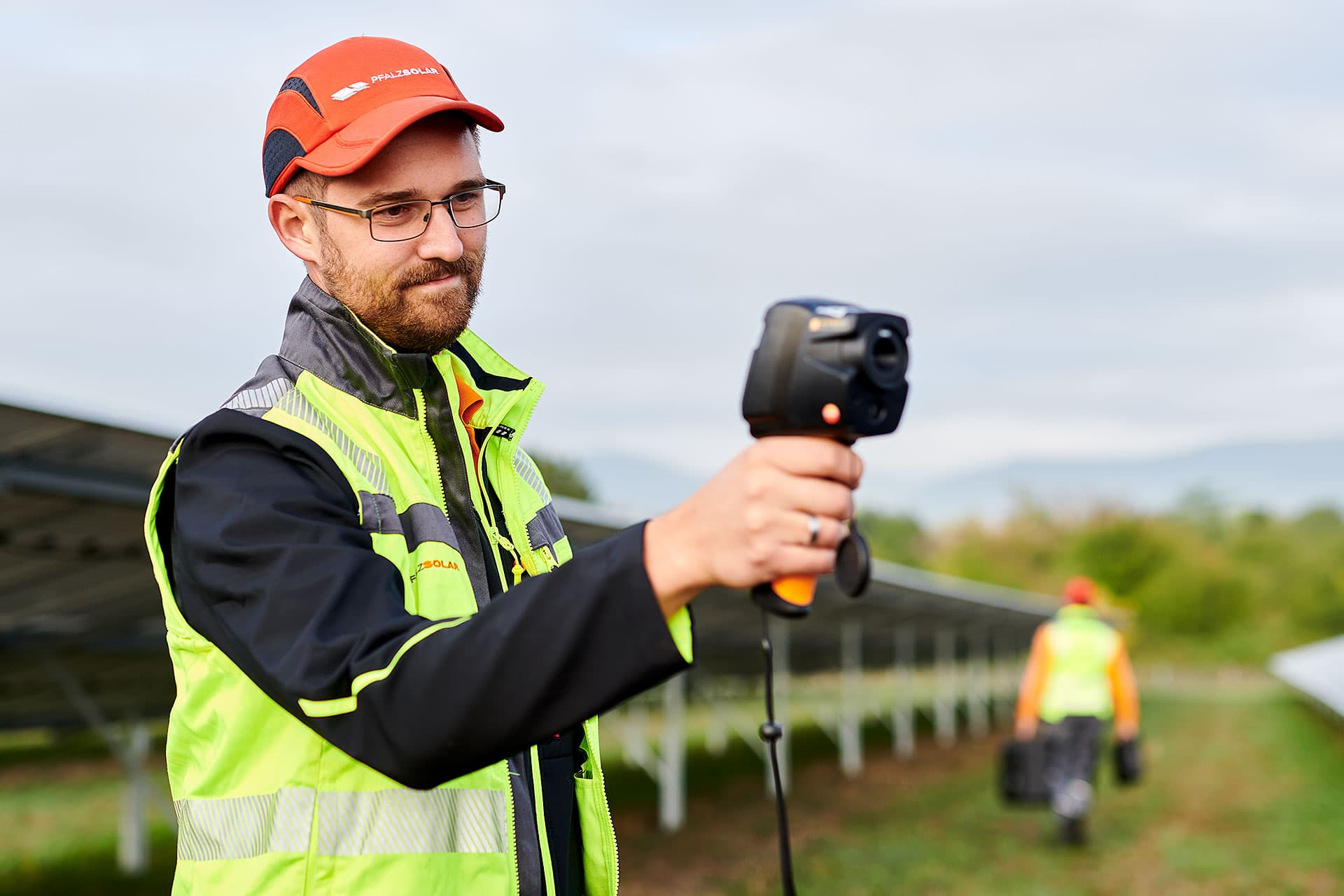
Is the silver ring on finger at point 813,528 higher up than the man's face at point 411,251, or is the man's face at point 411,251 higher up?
the man's face at point 411,251

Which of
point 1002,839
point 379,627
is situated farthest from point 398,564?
point 1002,839

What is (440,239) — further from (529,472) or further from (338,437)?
(529,472)

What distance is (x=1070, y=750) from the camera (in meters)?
11.0

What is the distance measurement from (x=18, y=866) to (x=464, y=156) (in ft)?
37.0

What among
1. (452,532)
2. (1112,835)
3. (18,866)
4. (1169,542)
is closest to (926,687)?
(1169,542)

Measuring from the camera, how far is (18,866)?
1098cm

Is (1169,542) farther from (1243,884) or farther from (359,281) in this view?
(359,281)

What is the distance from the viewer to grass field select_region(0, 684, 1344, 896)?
10.3 metres

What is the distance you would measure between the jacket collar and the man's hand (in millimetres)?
649

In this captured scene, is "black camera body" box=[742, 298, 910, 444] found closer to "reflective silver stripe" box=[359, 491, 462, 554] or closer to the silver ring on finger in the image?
the silver ring on finger

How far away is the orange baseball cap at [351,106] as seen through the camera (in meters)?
1.61

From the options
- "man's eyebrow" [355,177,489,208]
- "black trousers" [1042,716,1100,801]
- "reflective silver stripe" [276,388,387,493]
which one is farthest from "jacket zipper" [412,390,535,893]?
"black trousers" [1042,716,1100,801]

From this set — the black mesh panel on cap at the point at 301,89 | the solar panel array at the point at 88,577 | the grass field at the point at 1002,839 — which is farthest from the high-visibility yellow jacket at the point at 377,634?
A: the grass field at the point at 1002,839

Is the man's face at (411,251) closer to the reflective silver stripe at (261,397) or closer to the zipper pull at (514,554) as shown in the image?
the reflective silver stripe at (261,397)
